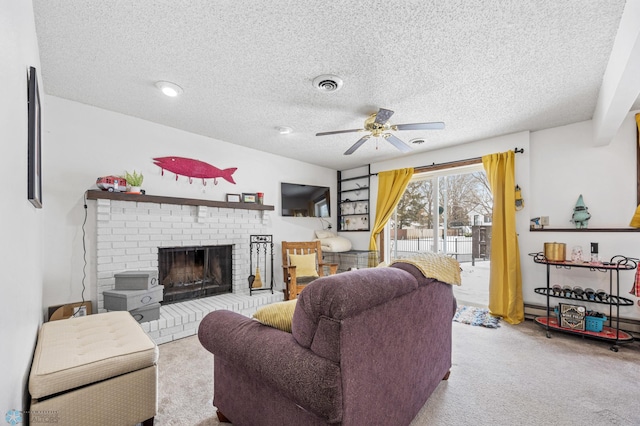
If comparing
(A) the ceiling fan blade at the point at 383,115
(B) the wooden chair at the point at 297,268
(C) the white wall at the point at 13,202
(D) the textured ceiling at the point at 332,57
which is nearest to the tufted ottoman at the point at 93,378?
(C) the white wall at the point at 13,202

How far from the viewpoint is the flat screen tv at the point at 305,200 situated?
4781 mm

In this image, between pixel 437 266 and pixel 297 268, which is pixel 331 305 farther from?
pixel 297 268

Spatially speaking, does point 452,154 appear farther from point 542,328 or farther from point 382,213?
point 542,328

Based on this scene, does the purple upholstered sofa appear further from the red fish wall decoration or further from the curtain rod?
the curtain rod

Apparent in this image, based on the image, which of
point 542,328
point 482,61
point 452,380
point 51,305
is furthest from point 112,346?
point 542,328

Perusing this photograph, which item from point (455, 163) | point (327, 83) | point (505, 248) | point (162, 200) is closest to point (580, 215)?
point (505, 248)

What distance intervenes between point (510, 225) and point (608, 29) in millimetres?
2267

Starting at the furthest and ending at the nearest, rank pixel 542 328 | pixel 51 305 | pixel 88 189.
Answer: pixel 542 328 → pixel 88 189 → pixel 51 305

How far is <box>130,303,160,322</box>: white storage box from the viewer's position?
271 cm

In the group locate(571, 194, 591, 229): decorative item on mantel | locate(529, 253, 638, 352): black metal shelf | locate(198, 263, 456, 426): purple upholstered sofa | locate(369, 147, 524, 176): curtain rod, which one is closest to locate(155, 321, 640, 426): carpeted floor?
locate(529, 253, 638, 352): black metal shelf

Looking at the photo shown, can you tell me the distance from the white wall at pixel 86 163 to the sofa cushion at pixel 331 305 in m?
2.75

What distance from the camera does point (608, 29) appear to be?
1733 millimetres

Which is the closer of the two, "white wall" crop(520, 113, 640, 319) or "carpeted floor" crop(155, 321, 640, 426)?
"carpeted floor" crop(155, 321, 640, 426)

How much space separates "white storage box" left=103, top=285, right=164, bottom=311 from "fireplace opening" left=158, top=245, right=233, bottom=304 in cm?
66
